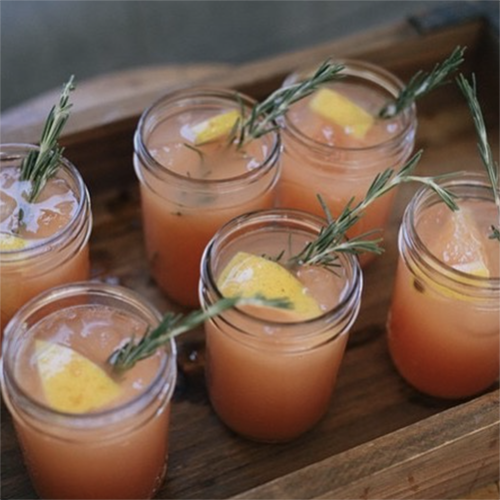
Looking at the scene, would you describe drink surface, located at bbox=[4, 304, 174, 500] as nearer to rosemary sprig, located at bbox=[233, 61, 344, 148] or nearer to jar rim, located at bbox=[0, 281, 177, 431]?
jar rim, located at bbox=[0, 281, 177, 431]

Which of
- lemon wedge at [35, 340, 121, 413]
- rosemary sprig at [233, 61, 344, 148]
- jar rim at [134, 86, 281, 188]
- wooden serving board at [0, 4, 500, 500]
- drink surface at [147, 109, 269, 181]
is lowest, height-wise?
wooden serving board at [0, 4, 500, 500]

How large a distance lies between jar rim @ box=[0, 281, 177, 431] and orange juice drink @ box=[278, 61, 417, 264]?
0.33 metres

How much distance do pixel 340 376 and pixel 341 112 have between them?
33 cm

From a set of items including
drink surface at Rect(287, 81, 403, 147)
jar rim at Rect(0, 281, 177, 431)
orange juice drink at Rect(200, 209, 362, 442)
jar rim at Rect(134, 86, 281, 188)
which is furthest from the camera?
drink surface at Rect(287, 81, 403, 147)

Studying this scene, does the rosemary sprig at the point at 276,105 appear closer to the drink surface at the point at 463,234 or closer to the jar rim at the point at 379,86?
the jar rim at the point at 379,86

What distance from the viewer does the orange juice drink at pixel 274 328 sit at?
1.00m

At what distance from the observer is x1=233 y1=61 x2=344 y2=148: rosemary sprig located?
115 cm

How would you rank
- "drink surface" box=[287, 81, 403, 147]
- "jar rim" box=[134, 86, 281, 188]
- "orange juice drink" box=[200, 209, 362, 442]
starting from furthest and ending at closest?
"drink surface" box=[287, 81, 403, 147], "jar rim" box=[134, 86, 281, 188], "orange juice drink" box=[200, 209, 362, 442]

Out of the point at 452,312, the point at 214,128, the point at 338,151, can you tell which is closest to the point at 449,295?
the point at 452,312

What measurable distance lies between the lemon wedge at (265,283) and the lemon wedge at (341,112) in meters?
0.28

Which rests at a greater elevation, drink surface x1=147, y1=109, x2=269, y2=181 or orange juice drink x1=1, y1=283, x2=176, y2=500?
drink surface x1=147, y1=109, x2=269, y2=181

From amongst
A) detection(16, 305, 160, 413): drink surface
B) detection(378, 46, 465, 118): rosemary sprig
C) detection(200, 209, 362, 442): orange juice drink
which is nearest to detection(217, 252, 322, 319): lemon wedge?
detection(200, 209, 362, 442): orange juice drink

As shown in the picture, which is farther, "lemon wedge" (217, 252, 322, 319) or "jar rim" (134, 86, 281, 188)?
"jar rim" (134, 86, 281, 188)

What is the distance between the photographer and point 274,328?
0.98m
